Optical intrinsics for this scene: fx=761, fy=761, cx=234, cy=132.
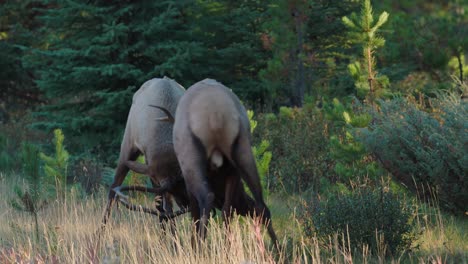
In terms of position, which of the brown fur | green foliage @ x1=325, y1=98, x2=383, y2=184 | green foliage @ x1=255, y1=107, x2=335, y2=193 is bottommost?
green foliage @ x1=255, y1=107, x2=335, y2=193

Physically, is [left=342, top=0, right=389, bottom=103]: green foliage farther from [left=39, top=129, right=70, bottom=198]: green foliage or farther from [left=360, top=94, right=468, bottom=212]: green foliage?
[left=39, top=129, right=70, bottom=198]: green foliage

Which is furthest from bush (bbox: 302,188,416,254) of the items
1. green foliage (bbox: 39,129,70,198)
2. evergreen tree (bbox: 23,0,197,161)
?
evergreen tree (bbox: 23,0,197,161)

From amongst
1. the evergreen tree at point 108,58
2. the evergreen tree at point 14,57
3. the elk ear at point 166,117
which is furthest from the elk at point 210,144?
the evergreen tree at point 14,57

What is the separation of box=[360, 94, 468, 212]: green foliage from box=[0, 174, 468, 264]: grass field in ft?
1.18

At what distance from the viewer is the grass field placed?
570cm

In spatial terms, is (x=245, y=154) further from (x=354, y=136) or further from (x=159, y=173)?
(x=354, y=136)

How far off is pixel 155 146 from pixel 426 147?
10.6ft

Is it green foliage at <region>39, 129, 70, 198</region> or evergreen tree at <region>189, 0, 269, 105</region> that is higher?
evergreen tree at <region>189, 0, 269, 105</region>

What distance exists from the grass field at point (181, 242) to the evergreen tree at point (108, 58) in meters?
4.20

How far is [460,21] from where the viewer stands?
1402cm

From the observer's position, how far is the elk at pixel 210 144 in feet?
20.8

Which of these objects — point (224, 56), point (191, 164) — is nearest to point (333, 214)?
point (191, 164)

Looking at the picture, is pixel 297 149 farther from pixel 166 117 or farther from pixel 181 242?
pixel 181 242

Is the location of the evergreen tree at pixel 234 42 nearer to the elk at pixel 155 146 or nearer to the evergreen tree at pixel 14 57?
the evergreen tree at pixel 14 57
